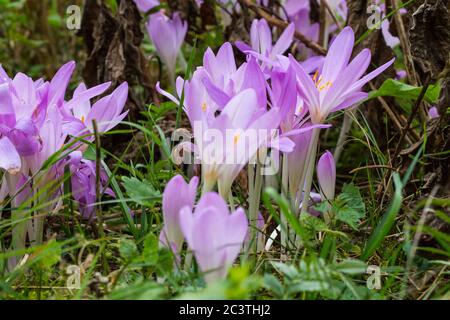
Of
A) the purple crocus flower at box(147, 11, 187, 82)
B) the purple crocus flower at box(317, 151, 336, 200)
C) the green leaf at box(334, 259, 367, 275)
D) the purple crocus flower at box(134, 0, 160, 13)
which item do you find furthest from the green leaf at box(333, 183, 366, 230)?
the purple crocus flower at box(134, 0, 160, 13)

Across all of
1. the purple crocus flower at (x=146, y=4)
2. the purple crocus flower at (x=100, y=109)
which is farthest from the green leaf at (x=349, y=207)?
the purple crocus flower at (x=146, y=4)

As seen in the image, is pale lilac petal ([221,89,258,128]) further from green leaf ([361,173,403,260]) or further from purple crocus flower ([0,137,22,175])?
purple crocus flower ([0,137,22,175])

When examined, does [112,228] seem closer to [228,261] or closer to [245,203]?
[245,203]

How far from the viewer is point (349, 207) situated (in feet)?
4.34

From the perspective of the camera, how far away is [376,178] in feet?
6.25

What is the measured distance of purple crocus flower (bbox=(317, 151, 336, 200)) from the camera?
54.9 inches

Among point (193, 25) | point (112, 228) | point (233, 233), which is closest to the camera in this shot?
point (233, 233)

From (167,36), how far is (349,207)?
1134mm

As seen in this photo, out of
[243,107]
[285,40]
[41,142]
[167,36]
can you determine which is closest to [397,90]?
[285,40]

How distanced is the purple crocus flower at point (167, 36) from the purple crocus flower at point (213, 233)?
1.31m

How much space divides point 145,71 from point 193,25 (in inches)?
12.1

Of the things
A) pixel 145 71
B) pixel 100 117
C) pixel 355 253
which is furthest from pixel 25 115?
pixel 145 71

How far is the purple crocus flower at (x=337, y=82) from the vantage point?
1268 mm

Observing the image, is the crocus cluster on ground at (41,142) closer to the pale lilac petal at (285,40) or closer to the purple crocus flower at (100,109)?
the purple crocus flower at (100,109)
